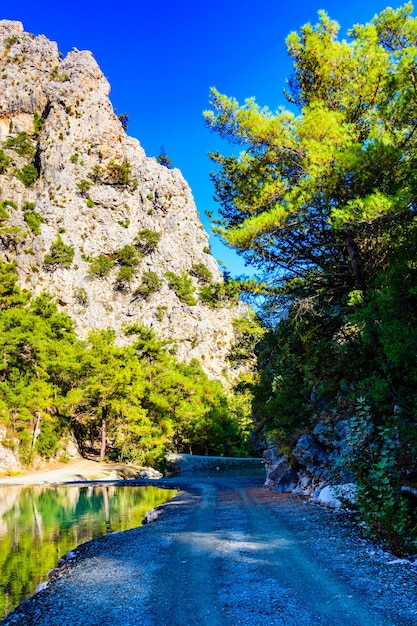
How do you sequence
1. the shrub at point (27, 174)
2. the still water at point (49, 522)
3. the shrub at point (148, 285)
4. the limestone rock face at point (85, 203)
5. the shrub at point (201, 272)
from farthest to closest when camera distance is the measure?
the shrub at point (201, 272) < the shrub at point (148, 285) < the shrub at point (27, 174) < the limestone rock face at point (85, 203) < the still water at point (49, 522)

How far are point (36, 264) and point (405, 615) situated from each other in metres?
70.1

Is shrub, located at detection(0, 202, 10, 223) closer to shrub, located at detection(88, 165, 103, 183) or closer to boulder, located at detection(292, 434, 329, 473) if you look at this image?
shrub, located at detection(88, 165, 103, 183)

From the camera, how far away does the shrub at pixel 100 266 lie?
72.9 meters

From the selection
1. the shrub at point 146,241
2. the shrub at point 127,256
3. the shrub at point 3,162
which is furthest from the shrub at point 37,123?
the shrub at point 127,256

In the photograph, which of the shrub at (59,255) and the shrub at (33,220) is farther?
the shrub at (33,220)

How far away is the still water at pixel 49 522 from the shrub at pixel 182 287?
5496cm

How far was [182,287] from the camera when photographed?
80.8 meters

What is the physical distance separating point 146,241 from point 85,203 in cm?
1287

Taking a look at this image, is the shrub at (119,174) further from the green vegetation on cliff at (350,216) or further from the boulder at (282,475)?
the green vegetation on cliff at (350,216)

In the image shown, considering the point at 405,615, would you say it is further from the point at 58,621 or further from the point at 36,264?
the point at 36,264

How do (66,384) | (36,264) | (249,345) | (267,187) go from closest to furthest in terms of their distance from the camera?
(267,187), (249,345), (66,384), (36,264)

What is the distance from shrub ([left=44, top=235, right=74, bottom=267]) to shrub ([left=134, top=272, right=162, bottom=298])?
42.6 ft

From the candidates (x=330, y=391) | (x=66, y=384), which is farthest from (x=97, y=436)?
(x=330, y=391)

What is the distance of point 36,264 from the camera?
67.1 meters
